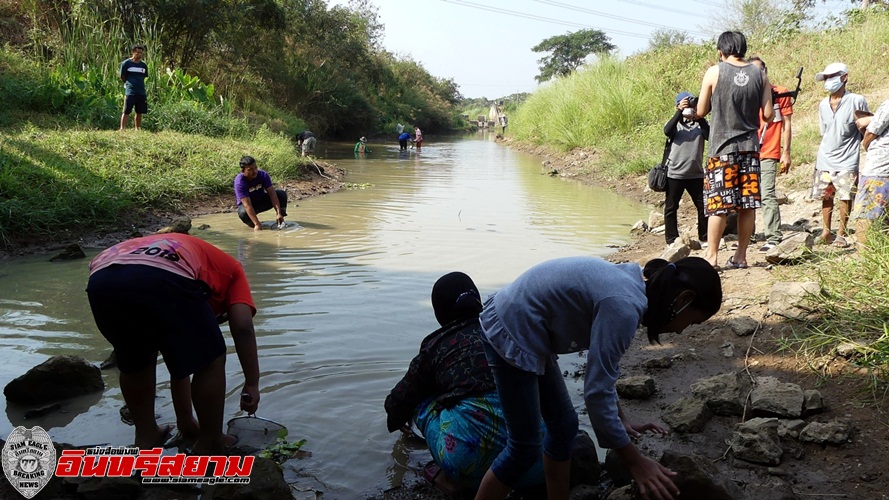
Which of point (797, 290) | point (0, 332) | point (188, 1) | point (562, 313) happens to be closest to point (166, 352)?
point (562, 313)

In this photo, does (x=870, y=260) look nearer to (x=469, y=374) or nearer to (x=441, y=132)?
(x=469, y=374)

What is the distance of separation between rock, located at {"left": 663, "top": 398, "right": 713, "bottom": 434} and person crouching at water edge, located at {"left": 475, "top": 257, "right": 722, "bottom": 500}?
40.9 inches

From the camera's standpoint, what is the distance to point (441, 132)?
170ft

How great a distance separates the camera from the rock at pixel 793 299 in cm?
424

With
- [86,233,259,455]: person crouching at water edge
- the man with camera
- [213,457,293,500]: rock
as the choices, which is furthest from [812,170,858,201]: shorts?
[213,457,293,500]: rock

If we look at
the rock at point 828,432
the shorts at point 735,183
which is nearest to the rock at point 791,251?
the shorts at point 735,183

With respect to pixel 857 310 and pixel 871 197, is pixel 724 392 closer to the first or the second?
pixel 857 310

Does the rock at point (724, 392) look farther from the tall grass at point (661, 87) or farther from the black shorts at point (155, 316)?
the tall grass at point (661, 87)

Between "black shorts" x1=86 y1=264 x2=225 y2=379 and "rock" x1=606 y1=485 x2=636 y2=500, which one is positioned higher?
"black shorts" x1=86 y1=264 x2=225 y2=379

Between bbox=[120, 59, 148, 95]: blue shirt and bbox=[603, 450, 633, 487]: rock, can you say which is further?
bbox=[120, 59, 148, 95]: blue shirt

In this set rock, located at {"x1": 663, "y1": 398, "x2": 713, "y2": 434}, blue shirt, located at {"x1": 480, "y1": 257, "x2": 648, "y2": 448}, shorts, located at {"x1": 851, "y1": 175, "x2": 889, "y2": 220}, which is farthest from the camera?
shorts, located at {"x1": 851, "y1": 175, "x2": 889, "y2": 220}

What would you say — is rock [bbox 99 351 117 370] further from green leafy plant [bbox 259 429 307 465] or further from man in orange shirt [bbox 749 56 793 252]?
man in orange shirt [bbox 749 56 793 252]

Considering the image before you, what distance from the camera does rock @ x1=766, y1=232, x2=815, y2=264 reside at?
5.24m

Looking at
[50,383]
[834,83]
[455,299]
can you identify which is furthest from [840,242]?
[50,383]
